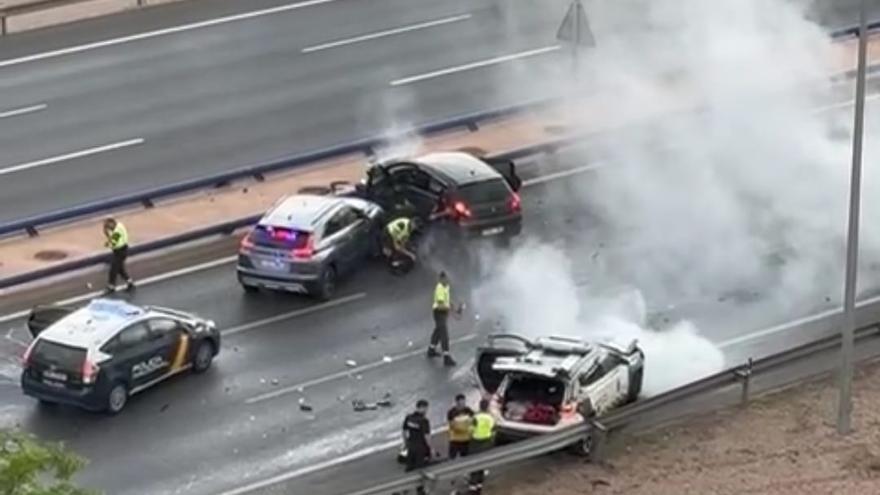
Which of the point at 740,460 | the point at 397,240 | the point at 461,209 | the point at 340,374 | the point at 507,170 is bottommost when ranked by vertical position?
the point at 340,374

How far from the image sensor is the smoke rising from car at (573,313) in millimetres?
27984

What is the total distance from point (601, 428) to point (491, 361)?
188 cm

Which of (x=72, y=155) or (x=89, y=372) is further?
(x=72, y=155)

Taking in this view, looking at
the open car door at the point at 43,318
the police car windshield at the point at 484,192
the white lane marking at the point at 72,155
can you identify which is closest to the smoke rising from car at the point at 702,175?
the police car windshield at the point at 484,192

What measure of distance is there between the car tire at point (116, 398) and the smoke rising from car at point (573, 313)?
544 cm

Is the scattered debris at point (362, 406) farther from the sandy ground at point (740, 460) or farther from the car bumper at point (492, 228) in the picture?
the car bumper at point (492, 228)

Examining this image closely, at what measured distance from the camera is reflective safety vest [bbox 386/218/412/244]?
31.0 metres

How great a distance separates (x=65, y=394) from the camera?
26156 millimetres

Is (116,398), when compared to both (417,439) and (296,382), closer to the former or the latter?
(296,382)

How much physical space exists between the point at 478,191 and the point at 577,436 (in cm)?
801

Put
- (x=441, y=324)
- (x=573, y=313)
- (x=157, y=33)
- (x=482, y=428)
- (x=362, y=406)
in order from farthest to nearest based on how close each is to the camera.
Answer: (x=157, y=33) < (x=573, y=313) < (x=441, y=324) < (x=362, y=406) < (x=482, y=428)

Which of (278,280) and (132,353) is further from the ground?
(278,280)

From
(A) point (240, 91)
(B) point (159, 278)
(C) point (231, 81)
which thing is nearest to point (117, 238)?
(B) point (159, 278)

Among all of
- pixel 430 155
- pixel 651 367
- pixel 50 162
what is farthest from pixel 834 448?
pixel 50 162
